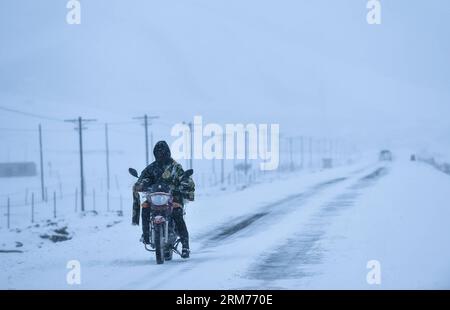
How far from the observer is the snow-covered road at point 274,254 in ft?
31.7

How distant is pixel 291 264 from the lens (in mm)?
11094

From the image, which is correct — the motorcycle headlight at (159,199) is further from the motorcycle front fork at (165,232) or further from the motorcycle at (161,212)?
the motorcycle front fork at (165,232)

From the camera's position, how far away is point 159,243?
1133 cm

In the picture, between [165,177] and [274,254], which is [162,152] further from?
[274,254]

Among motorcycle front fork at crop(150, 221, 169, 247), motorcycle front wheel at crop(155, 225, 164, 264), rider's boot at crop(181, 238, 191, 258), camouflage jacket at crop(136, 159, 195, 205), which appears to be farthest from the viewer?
rider's boot at crop(181, 238, 191, 258)

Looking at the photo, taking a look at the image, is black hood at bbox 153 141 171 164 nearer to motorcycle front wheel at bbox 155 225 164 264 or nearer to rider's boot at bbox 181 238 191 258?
motorcycle front wheel at bbox 155 225 164 264

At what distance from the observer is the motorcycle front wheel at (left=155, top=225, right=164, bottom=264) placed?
11245 millimetres

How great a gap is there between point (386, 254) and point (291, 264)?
5.79 ft

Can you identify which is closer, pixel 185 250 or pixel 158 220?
pixel 158 220

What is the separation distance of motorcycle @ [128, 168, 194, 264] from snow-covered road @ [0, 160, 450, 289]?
1.01ft

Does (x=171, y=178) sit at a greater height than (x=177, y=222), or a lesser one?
greater

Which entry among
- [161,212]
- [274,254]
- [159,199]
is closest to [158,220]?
[161,212]

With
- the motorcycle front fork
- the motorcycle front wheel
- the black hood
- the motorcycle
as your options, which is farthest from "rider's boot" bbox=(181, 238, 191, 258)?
the black hood

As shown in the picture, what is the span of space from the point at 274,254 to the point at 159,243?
2210 millimetres
